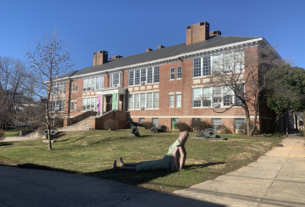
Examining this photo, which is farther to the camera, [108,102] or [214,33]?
[108,102]

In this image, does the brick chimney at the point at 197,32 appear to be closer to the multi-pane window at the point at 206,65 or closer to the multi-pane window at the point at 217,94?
the multi-pane window at the point at 206,65

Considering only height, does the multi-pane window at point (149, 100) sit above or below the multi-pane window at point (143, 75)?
below

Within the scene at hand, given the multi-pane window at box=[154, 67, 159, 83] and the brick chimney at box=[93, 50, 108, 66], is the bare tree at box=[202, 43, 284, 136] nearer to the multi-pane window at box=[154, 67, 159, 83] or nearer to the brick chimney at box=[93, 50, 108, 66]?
the multi-pane window at box=[154, 67, 159, 83]

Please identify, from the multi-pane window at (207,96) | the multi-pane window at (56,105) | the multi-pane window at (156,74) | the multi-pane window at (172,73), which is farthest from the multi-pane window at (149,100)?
the multi-pane window at (56,105)

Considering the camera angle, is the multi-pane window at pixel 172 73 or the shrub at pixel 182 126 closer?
the shrub at pixel 182 126

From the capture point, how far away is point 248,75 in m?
18.7

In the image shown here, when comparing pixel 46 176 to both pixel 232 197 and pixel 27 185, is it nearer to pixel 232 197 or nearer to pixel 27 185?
pixel 27 185

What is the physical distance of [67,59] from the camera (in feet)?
48.4

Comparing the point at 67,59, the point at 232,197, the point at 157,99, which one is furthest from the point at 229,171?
the point at 157,99

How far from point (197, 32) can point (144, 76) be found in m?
8.95

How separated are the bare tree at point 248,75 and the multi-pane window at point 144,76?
8709mm

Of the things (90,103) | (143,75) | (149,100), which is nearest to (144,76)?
(143,75)

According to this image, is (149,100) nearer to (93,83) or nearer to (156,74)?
(156,74)

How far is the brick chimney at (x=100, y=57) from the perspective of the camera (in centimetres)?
4150
